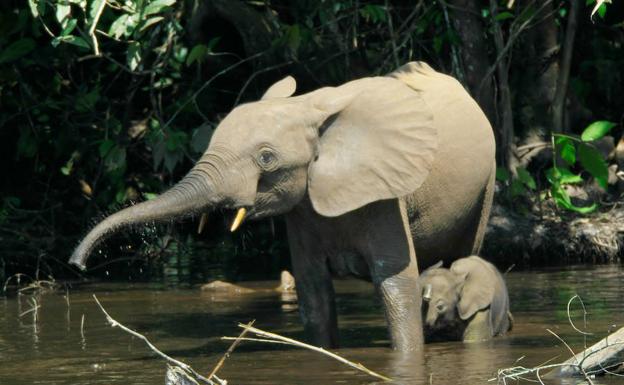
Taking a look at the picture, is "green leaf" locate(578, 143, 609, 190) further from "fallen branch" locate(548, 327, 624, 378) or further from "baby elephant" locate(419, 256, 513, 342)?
"fallen branch" locate(548, 327, 624, 378)

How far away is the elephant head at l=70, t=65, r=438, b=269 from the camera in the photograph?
7844mm

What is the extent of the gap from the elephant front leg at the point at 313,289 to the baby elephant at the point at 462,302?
57 cm

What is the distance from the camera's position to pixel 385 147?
8531mm

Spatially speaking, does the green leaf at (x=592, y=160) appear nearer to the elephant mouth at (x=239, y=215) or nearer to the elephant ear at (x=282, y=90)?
the elephant ear at (x=282, y=90)

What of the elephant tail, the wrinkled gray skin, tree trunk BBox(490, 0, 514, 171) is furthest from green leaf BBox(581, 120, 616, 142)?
the wrinkled gray skin

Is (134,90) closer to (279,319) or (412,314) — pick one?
(279,319)

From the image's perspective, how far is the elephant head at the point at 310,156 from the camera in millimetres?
7844

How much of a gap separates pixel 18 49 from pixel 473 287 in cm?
535

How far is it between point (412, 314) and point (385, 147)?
0.97 metres

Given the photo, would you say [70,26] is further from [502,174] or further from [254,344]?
[502,174]

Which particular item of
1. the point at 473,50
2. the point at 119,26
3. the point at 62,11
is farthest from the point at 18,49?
the point at 473,50

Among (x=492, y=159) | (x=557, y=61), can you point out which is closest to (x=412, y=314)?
(x=492, y=159)

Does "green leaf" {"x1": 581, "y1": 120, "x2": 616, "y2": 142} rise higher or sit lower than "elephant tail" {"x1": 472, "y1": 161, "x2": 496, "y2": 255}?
higher

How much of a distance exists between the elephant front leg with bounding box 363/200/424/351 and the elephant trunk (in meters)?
1.17
